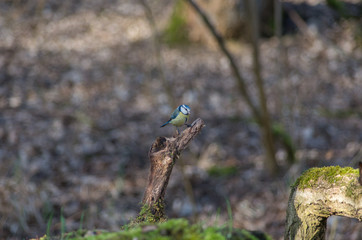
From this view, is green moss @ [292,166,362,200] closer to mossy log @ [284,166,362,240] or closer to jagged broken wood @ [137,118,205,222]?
mossy log @ [284,166,362,240]

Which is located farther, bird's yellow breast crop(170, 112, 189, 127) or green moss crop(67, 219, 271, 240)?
bird's yellow breast crop(170, 112, 189, 127)

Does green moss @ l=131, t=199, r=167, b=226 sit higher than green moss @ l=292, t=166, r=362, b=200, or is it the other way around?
green moss @ l=292, t=166, r=362, b=200

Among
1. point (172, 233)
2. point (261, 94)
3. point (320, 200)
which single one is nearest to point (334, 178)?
point (320, 200)

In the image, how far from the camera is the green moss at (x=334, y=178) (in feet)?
4.37

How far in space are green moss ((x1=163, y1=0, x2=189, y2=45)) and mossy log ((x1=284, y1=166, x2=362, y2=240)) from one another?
6.83m

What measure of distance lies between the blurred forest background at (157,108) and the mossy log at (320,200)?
188 cm

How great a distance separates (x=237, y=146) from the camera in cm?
562

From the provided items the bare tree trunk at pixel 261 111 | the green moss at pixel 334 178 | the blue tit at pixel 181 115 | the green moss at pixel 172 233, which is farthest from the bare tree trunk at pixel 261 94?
the green moss at pixel 172 233

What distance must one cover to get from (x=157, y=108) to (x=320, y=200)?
5.03 metres

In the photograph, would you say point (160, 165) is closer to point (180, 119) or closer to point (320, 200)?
point (180, 119)

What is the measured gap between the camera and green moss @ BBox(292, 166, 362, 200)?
133cm

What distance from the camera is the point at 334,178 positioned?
140cm

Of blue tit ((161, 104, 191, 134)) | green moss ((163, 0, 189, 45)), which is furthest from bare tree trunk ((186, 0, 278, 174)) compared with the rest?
green moss ((163, 0, 189, 45))

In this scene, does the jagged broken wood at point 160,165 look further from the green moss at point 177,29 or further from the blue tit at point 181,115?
the green moss at point 177,29
